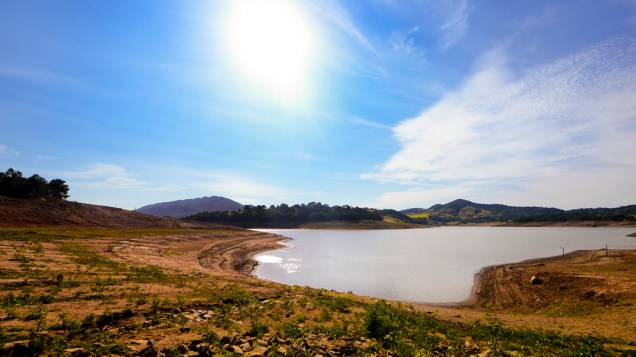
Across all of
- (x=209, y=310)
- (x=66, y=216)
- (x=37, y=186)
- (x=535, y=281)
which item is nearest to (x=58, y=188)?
(x=37, y=186)

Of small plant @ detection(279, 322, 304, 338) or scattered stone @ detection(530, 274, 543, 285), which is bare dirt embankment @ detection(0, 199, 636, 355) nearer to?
small plant @ detection(279, 322, 304, 338)

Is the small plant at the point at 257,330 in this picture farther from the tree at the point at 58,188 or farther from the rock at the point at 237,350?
the tree at the point at 58,188

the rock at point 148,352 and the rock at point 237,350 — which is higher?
the rock at point 148,352

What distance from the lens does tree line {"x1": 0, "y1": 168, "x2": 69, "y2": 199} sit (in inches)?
4080

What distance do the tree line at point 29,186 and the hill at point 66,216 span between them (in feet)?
44.5

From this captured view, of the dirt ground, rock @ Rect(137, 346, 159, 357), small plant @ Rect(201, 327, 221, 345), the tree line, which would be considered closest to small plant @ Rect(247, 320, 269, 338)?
small plant @ Rect(201, 327, 221, 345)

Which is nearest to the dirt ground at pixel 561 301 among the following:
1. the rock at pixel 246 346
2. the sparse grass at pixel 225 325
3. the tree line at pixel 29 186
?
the sparse grass at pixel 225 325

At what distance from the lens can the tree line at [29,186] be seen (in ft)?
340

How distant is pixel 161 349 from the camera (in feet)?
40.4

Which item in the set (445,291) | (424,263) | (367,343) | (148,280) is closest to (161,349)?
(367,343)

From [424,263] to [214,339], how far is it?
180 feet

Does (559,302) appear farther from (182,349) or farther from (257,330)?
(182,349)

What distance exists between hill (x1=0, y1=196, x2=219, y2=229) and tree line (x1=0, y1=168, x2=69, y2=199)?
1356cm

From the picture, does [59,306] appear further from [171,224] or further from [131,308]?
[171,224]
